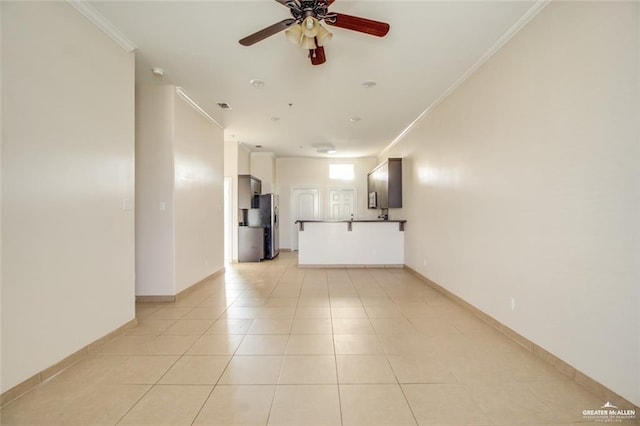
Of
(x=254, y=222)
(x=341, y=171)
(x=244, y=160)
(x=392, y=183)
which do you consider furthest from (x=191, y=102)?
(x=341, y=171)

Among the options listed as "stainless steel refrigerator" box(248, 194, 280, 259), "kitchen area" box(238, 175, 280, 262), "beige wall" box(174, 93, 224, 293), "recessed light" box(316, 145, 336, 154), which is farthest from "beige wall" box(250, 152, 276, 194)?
"beige wall" box(174, 93, 224, 293)

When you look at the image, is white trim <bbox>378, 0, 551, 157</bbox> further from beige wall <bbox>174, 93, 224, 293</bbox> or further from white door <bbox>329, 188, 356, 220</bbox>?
white door <bbox>329, 188, 356, 220</bbox>

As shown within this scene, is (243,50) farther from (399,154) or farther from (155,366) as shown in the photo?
(399,154)

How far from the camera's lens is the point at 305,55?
3074 mm

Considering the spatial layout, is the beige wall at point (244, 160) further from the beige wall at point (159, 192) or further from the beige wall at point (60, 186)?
the beige wall at point (60, 186)

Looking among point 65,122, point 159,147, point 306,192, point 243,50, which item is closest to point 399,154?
point 306,192

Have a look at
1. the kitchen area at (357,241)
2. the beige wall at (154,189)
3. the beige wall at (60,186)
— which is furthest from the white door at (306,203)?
the beige wall at (60,186)

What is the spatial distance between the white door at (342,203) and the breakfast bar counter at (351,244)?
8.52 ft

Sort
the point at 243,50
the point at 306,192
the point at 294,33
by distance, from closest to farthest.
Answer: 1. the point at 294,33
2. the point at 243,50
3. the point at 306,192

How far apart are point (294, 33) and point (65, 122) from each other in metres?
1.89

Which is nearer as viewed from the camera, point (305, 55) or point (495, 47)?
point (495, 47)

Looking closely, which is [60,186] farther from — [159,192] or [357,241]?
[357,241]

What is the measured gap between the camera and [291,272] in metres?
5.72

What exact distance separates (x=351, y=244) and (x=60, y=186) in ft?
16.1
